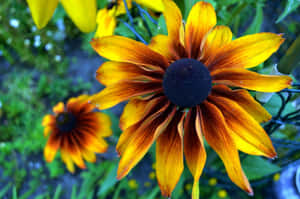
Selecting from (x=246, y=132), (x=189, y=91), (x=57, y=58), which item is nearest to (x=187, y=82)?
(x=189, y=91)

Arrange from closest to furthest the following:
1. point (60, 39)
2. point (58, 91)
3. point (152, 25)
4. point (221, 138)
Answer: point (221, 138) → point (152, 25) → point (58, 91) → point (60, 39)

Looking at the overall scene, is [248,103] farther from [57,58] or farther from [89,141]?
[57,58]

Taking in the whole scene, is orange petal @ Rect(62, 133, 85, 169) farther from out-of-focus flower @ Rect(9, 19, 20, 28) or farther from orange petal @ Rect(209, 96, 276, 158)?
out-of-focus flower @ Rect(9, 19, 20, 28)

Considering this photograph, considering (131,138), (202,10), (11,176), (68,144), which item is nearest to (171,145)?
(131,138)

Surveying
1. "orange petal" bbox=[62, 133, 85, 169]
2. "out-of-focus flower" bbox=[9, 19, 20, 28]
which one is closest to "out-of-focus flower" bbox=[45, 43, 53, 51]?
"out-of-focus flower" bbox=[9, 19, 20, 28]

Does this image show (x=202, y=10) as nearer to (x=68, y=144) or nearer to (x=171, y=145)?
(x=171, y=145)

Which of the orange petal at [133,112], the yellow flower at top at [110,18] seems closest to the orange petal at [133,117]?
the orange petal at [133,112]
